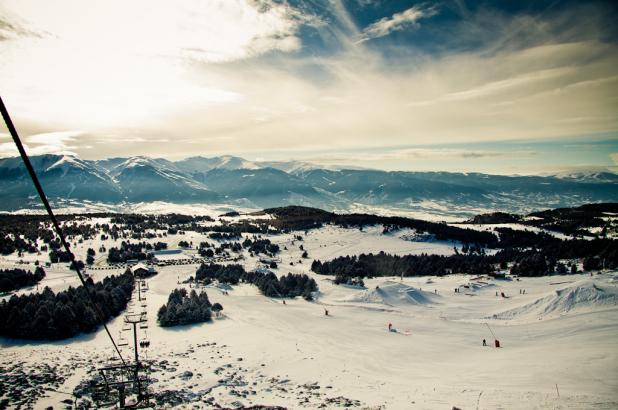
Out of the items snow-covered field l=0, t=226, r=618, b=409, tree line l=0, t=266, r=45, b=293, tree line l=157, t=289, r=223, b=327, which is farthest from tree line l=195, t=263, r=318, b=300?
tree line l=0, t=266, r=45, b=293

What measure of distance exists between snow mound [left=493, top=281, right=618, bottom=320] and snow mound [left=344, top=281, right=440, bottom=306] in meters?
13.2

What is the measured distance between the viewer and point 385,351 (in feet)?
131

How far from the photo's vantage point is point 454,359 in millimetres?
37094

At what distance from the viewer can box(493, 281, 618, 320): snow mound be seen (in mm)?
52631

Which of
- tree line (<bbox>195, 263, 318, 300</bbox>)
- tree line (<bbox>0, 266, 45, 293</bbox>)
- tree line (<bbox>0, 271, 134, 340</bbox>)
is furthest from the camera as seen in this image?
tree line (<bbox>0, 266, 45, 293</bbox>)

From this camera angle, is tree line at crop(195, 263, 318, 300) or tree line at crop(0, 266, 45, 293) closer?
tree line at crop(195, 263, 318, 300)

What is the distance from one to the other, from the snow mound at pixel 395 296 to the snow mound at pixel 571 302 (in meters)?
13.2

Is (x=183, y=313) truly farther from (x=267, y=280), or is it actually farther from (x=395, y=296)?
(x=395, y=296)

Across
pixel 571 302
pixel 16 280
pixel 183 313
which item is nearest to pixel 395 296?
pixel 571 302

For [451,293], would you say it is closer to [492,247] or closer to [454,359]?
[454,359]

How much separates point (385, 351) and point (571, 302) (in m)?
33.0

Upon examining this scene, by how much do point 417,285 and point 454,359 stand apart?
153 feet

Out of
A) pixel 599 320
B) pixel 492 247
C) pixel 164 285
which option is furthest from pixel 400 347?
pixel 492 247

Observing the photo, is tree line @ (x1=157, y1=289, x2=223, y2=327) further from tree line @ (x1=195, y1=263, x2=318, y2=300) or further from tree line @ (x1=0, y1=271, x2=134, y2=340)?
tree line @ (x1=195, y1=263, x2=318, y2=300)
